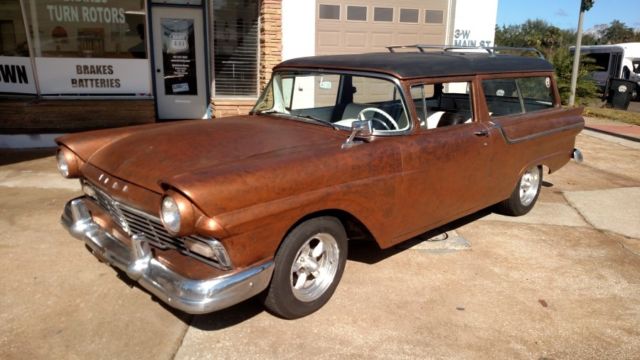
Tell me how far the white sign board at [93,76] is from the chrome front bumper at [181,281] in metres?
6.43

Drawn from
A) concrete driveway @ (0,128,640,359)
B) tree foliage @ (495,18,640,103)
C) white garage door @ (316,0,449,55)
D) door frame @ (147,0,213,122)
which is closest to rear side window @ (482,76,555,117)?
concrete driveway @ (0,128,640,359)

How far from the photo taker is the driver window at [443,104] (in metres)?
3.95

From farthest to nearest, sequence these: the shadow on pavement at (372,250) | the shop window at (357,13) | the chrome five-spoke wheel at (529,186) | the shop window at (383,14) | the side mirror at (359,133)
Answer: the shop window at (383,14) < the shop window at (357,13) < the chrome five-spoke wheel at (529,186) < the shadow on pavement at (372,250) < the side mirror at (359,133)

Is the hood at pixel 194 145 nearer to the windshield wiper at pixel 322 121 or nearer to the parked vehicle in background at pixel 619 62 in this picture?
the windshield wiper at pixel 322 121

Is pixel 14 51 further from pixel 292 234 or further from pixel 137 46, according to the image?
pixel 292 234

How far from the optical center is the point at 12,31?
28.2 ft

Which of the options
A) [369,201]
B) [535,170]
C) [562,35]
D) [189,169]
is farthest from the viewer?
[562,35]

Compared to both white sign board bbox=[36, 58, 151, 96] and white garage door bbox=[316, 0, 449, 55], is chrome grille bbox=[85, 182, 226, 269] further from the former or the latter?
white garage door bbox=[316, 0, 449, 55]

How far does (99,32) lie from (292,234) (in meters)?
7.46

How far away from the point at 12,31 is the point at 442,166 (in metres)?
8.08

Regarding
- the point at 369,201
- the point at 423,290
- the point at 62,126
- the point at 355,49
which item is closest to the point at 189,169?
the point at 369,201

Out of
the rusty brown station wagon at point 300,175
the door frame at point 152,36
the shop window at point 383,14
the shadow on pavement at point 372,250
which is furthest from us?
the shop window at point 383,14

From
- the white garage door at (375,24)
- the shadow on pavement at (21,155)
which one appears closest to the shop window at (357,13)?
the white garage door at (375,24)

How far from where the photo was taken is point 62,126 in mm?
8469
